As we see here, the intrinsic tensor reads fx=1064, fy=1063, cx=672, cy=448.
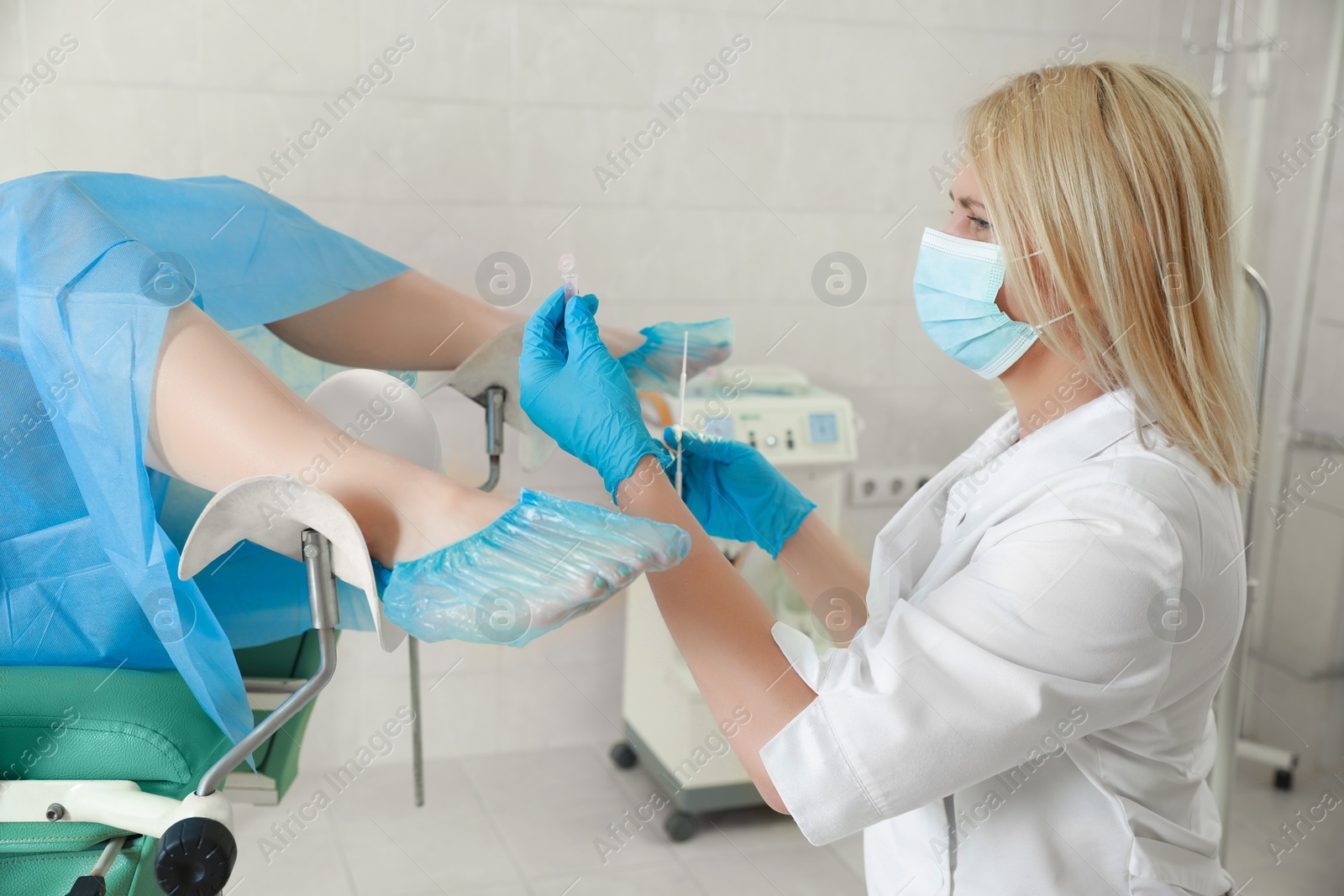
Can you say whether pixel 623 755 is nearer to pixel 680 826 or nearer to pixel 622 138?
pixel 680 826

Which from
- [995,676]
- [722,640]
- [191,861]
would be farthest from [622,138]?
[191,861]

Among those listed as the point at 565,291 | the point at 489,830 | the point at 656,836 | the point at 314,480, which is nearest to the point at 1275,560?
the point at 656,836

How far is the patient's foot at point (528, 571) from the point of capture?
71 centimetres

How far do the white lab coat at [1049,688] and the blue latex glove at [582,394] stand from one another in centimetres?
23

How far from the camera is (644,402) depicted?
2277 millimetres

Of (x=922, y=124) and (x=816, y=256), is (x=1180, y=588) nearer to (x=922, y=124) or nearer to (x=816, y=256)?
(x=816, y=256)

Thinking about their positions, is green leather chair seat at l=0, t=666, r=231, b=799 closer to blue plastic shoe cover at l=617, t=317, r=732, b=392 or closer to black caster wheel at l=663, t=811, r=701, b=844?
blue plastic shoe cover at l=617, t=317, r=732, b=392

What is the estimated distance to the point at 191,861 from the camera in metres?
0.72

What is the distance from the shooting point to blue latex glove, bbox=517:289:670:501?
99 centimetres

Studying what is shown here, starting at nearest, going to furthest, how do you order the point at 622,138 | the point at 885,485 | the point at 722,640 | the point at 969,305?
1. the point at 722,640
2. the point at 969,305
3. the point at 622,138
4. the point at 885,485

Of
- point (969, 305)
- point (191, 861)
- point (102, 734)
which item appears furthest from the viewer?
point (969, 305)

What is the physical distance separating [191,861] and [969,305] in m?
0.91

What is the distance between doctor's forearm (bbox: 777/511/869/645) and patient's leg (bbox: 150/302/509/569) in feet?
2.06

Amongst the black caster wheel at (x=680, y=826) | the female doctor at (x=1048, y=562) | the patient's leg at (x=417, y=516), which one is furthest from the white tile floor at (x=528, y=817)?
the patient's leg at (x=417, y=516)
